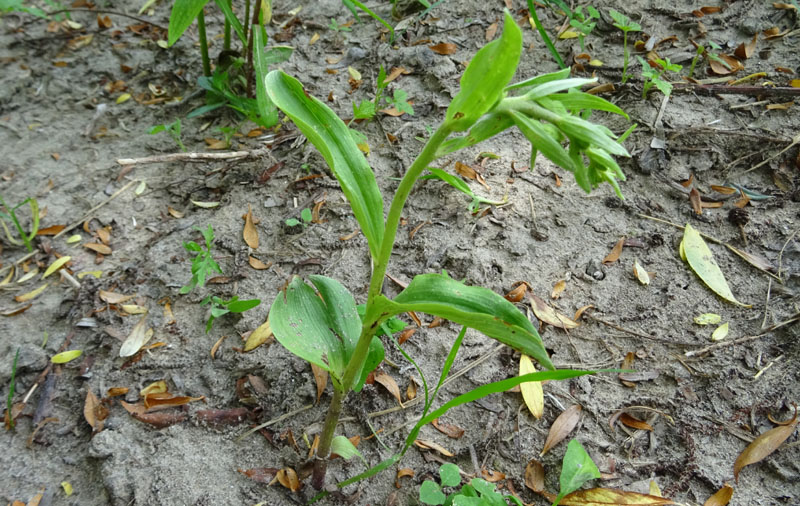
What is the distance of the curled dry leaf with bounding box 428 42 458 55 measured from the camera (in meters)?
3.27

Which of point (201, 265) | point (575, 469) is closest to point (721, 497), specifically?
point (575, 469)

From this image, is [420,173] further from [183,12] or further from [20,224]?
[20,224]

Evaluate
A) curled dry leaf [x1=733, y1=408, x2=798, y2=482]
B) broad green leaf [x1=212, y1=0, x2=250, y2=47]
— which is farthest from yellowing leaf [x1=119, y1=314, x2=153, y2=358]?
curled dry leaf [x1=733, y1=408, x2=798, y2=482]

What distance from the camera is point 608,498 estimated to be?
1.81 metres

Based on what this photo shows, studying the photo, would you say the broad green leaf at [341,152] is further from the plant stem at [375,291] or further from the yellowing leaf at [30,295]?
the yellowing leaf at [30,295]

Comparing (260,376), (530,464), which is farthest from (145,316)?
(530,464)

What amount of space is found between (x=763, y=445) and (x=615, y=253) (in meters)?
0.94

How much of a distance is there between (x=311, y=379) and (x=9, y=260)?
1796 mm

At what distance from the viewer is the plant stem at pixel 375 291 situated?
1.34 m

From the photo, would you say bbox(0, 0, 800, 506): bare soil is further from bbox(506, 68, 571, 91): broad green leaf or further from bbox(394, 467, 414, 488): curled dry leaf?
bbox(506, 68, 571, 91): broad green leaf

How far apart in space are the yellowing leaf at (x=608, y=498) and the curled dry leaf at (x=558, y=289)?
81 cm

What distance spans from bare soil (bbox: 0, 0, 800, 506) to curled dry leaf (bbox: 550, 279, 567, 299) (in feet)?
0.12

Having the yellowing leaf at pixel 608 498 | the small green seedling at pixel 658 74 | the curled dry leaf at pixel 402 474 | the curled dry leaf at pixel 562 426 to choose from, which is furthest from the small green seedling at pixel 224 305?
the small green seedling at pixel 658 74

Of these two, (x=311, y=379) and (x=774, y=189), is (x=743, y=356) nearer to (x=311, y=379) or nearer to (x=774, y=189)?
(x=774, y=189)
